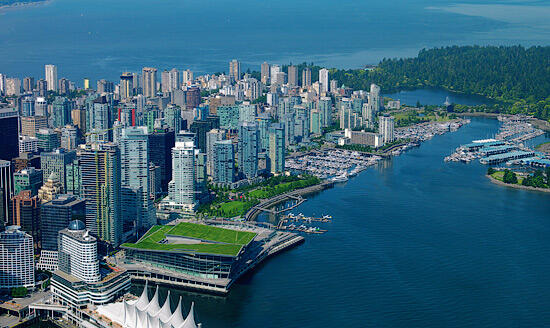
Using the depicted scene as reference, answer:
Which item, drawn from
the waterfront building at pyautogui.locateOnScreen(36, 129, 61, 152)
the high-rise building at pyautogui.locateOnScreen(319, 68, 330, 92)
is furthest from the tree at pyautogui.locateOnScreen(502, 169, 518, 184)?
the high-rise building at pyautogui.locateOnScreen(319, 68, 330, 92)

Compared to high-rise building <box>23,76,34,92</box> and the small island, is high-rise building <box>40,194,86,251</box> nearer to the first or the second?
the small island

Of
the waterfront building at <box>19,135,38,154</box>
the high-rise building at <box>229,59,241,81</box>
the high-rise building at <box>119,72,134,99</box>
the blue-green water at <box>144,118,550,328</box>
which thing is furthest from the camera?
the high-rise building at <box>229,59,241,81</box>

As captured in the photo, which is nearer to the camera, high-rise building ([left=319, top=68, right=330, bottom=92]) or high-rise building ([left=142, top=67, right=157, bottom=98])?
high-rise building ([left=142, top=67, right=157, bottom=98])

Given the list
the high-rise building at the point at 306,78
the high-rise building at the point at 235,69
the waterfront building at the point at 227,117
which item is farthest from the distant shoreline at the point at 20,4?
the waterfront building at the point at 227,117

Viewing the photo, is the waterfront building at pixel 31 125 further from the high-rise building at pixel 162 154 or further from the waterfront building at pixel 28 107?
the high-rise building at pixel 162 154

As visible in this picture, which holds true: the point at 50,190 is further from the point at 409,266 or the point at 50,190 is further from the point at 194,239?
the point at 409,266

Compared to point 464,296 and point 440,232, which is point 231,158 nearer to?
point 440,232

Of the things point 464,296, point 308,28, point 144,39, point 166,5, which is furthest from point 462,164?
point 166,5
